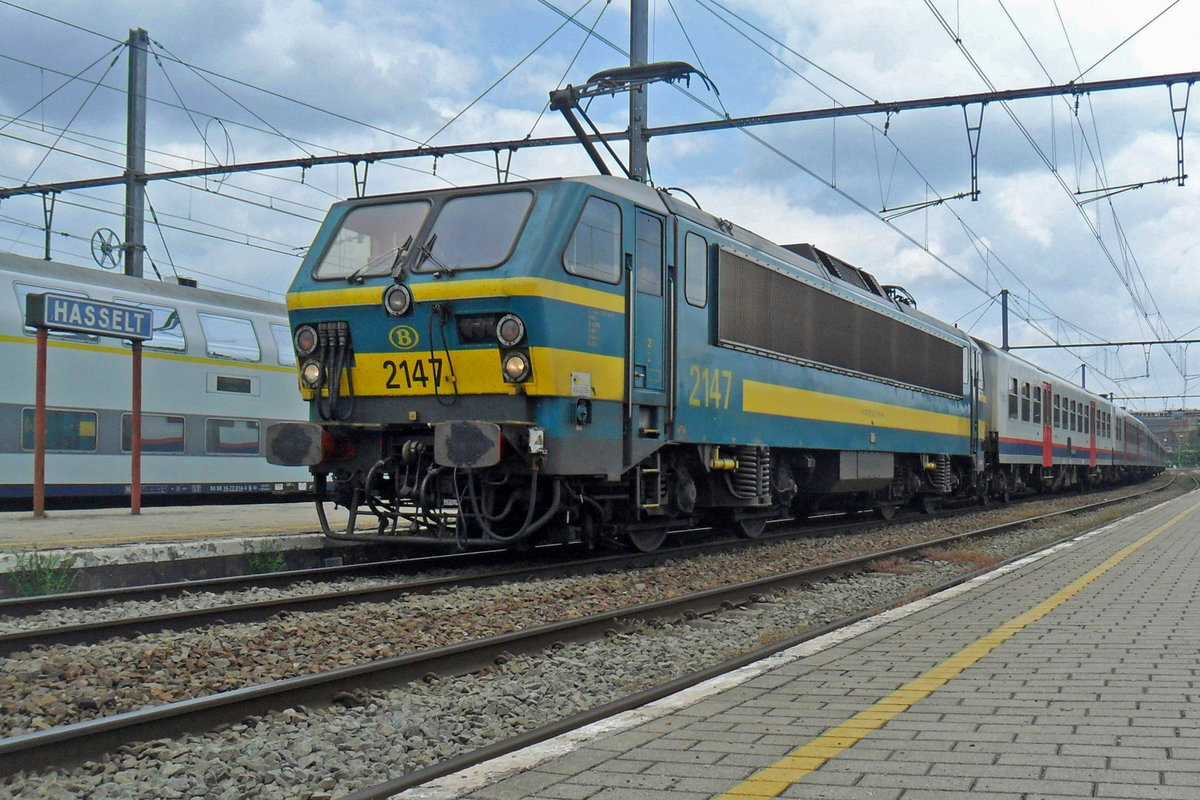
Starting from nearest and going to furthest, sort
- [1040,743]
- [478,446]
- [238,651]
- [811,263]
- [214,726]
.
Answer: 1. [1040,743]
2. [214,726]
3. [238,651]
4. [478,446]
5. [811,263]

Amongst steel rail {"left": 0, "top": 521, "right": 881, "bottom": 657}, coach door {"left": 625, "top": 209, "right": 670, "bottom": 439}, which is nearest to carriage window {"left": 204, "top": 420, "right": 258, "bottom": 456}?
steel rail {"left": 0, "top": 521, "right": 881, "bottom": 657}

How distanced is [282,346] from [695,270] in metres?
10.2

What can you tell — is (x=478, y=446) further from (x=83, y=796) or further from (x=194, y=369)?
(x=194, y=369)

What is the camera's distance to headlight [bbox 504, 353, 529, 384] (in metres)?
8.41

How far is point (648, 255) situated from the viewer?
967 centimetres

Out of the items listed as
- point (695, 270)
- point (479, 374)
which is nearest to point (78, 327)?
point (479, 374)

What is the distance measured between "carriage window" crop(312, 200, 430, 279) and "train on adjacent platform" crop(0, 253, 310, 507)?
5.39 metres

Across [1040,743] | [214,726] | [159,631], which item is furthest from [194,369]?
[1040,743]

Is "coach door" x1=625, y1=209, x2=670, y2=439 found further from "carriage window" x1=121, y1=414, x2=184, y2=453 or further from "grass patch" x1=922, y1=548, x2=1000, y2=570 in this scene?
"carriage window" x1=121, y1=414, x2=184, y2=453

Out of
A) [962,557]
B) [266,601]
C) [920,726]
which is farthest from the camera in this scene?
[962,557]

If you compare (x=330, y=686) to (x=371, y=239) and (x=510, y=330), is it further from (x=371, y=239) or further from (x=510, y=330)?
(x=371, y=239)

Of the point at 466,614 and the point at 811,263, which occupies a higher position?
the point at 811,263

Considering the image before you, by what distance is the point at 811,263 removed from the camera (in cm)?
1362

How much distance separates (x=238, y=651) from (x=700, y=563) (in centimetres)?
526
